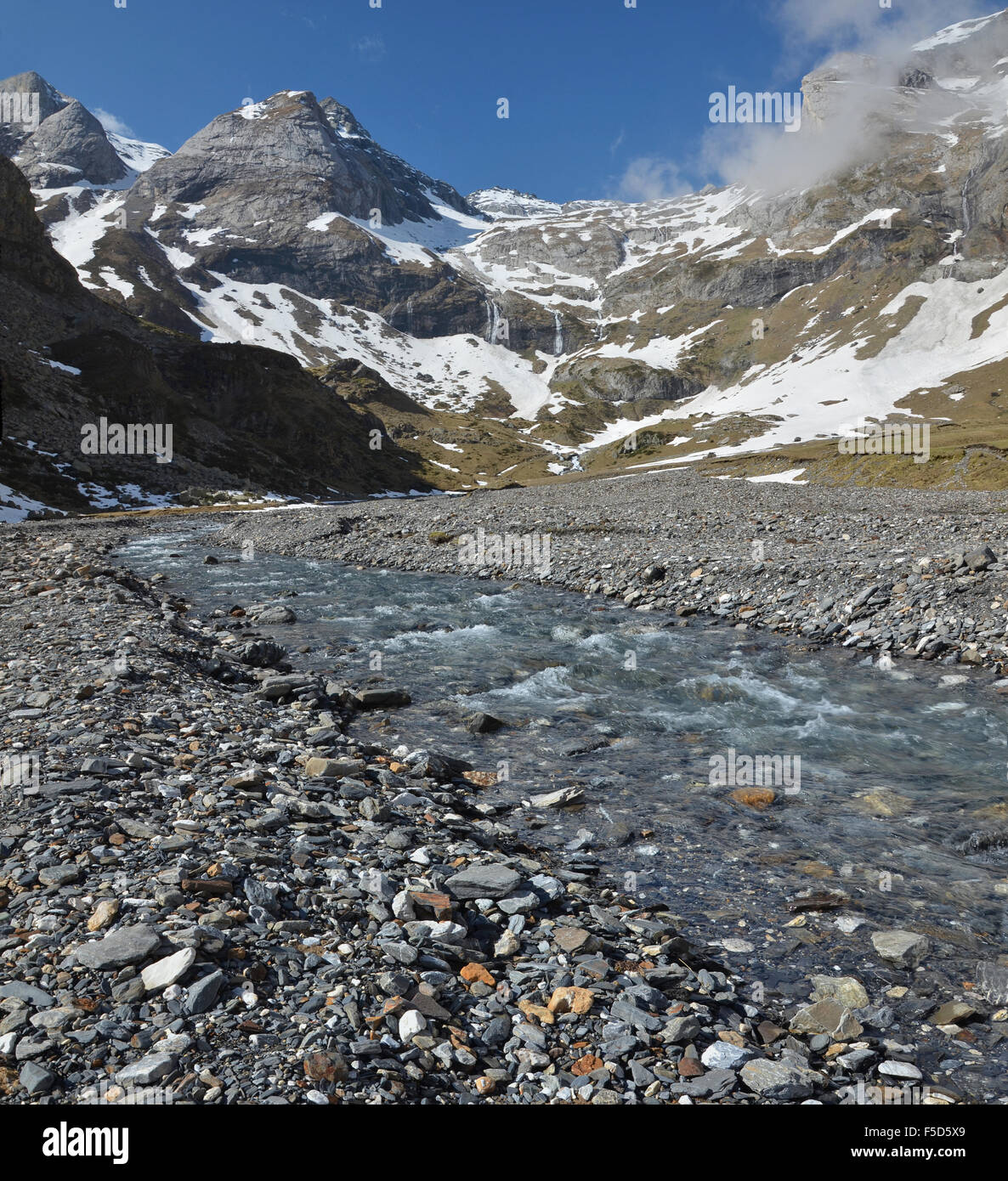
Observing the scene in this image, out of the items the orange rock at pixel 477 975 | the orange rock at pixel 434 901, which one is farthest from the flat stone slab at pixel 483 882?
the orange rock at pixel 477 975

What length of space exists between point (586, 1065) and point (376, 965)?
1782 millimetres

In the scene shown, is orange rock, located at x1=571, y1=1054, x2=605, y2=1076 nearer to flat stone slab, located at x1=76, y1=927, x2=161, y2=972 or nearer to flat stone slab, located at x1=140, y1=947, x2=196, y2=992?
flat stone slab, located at x1=140, y1=947, x2=196, y2=992

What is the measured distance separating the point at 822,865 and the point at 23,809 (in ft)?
30.0

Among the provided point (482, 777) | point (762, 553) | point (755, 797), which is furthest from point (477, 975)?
point (762, 553)

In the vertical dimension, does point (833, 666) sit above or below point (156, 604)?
below

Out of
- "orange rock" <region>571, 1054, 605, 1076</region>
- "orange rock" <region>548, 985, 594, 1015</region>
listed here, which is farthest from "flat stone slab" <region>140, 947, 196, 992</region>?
"orange rock" <region>571, 1054, 605, 1076</region>

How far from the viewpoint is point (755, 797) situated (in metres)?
9.72

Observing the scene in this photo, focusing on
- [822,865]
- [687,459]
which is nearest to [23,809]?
[822,865]

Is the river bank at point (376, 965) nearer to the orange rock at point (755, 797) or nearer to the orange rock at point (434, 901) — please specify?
the orange rock at point (434, 901)

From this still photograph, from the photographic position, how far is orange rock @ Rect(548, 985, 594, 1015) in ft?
16.6

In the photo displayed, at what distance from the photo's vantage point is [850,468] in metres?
63.3

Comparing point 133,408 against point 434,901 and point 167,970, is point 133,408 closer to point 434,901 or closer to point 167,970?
point 434,901

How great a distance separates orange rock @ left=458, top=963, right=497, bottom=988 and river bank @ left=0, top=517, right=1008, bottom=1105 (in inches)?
0.6
